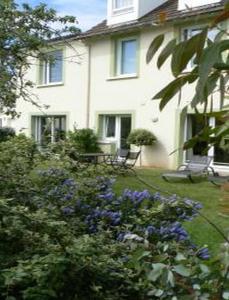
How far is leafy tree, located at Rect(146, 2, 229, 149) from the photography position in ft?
4.50

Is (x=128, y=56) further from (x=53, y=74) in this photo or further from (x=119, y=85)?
(x=53, y=74)

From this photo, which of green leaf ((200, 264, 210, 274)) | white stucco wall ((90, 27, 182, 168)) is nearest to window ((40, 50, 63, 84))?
white stucco wall ((90, 27, 182, 168))

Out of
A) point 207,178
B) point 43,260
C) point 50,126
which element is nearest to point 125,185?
point 50,126

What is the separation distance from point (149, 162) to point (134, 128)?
1.68 meters

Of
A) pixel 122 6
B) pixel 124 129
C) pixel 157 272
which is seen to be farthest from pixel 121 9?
pixel 157 272

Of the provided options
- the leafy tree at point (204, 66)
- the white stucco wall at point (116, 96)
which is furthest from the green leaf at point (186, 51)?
the white stucco wall at point (116, 96)

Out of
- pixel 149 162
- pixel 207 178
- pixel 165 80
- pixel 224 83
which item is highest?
pixel 165 80

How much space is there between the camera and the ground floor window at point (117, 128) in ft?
77.6

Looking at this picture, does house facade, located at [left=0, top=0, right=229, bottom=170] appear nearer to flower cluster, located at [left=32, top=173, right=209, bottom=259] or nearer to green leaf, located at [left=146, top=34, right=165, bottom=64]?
flower cluster, located at [left=32, top=173, right=209, bottom=259]

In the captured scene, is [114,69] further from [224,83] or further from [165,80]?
[224,83]

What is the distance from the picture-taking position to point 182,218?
13.4 feet

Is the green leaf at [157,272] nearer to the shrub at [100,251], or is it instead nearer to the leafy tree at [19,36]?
the shrub at [100,251]

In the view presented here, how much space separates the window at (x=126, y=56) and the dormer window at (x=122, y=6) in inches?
50.7

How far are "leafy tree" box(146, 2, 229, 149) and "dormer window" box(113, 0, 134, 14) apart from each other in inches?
886
